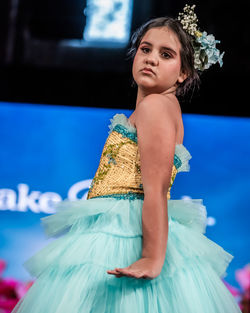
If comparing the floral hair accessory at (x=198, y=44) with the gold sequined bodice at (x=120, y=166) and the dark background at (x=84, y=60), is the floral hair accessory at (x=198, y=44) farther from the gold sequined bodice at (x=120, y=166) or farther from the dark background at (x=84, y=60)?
the dark background at (x=84, y=60)

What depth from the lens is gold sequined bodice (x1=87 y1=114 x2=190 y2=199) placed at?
112 cm

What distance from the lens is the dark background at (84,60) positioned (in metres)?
2.96

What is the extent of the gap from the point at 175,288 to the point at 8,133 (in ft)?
7.17

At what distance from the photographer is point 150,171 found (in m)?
1.03

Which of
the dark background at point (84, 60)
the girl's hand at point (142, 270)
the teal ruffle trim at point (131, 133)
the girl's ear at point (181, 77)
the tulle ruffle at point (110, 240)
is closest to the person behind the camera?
the girl's hand at point (142, 270)

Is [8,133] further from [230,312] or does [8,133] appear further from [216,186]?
[230,312]

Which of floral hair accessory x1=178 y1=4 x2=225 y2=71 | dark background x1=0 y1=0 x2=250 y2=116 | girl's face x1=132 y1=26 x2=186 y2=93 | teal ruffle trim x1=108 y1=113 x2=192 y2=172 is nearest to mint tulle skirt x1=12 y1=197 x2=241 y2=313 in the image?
teal ruffle trim x1=108 y1=113 x2=192 y2=172

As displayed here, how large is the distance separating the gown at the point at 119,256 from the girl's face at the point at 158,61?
4.6 inches

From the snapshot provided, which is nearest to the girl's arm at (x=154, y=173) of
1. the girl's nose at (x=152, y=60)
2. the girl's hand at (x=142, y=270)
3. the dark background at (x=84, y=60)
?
the girl's hand at (x=142, y=270)

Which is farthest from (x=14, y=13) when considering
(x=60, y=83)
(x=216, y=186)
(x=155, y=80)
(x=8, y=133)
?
(x=155, y=80)

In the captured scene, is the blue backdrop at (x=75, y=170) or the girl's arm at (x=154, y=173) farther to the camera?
the blue backdrop at (x=75, y=170)

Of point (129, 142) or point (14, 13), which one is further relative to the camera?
point (14, 13)

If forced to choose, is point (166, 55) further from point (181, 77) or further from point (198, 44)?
point (198, 44)

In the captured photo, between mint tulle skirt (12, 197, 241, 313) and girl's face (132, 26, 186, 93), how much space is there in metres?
0.30
